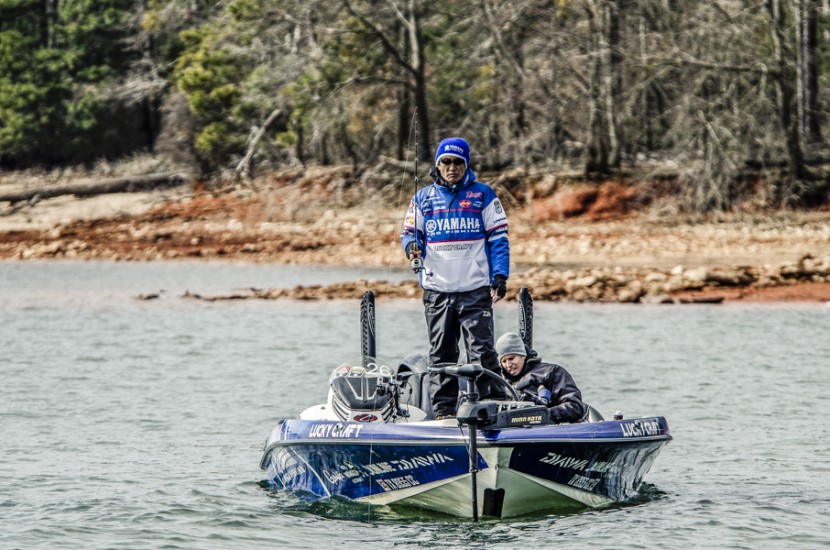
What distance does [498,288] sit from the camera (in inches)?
354

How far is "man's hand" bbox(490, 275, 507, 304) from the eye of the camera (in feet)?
29.5

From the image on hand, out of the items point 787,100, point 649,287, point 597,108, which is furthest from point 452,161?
point 597,108

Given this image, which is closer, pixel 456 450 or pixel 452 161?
pixel 456 450

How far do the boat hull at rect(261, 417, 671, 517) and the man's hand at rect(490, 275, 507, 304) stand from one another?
36.6 inches

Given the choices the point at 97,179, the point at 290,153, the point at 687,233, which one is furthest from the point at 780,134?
the point at 97,179

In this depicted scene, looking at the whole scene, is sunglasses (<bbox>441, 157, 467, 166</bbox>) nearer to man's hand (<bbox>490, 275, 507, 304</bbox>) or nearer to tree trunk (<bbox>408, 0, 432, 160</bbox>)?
man's hand (<bbox>490, 275, 507, 304</bbox>)

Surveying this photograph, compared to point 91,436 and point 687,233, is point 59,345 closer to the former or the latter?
point 91,436

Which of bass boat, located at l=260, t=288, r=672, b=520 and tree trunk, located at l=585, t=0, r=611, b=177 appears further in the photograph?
tree trunk, located at l=585, t=0, r=611, b=177

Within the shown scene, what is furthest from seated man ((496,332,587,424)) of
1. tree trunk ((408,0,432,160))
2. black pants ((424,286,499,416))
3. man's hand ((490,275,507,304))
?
tree trunk ((408,0,432,160))

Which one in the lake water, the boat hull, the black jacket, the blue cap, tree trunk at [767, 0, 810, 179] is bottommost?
the lake water

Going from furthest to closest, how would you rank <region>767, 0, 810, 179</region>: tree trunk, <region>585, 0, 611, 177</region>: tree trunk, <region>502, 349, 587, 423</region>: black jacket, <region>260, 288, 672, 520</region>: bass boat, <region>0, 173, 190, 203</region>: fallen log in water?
1. <region>0, 173, 190, 203</region>: fallen log in water
2. <region>585, 0, 611, 177</region>: tree trunk
3. <region>767, 0, 810, 179</region>: tree trunk
4. <region>502, 349, 587, 423</region>: black jacket
5. <region>260, 288, 672, 520</region>: bass boat

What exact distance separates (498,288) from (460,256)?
13.0 inches

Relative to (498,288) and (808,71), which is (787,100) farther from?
(498,288)

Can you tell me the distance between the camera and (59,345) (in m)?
20.0
